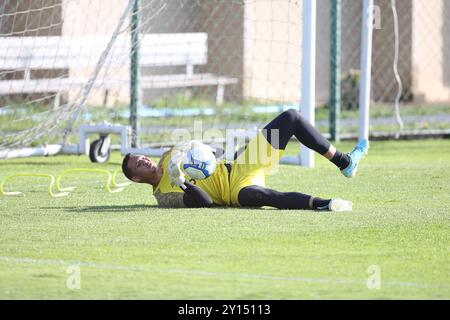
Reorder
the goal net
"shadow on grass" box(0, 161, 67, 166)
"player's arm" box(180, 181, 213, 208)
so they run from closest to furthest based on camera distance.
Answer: "player's arm" box(180, 181, 213, 208), "shadow on grass" box(0, 161, 67, 166), the goal net

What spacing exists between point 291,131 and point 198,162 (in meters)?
0.88

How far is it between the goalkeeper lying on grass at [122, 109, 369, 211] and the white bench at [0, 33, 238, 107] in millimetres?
4369

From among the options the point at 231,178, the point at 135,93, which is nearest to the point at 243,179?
the point at 231,178

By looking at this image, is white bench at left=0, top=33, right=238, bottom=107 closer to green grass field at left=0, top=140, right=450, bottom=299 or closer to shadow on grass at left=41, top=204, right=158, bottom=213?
green grass field at left=0, top=140, right=450, bottom=299

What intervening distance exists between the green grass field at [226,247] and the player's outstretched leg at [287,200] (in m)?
0.10

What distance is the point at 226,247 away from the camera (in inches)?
292

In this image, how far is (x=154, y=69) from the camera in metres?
21.6

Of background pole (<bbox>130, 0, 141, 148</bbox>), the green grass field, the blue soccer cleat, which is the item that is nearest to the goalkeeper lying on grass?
the green grass field

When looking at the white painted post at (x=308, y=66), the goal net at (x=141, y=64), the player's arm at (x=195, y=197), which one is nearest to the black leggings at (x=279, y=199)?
the player's arm at (x=195, y=197)

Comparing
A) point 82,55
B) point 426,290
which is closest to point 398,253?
point 426,290

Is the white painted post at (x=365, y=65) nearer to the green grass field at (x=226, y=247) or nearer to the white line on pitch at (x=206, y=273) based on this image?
the green grass field at (x=226, y=247)

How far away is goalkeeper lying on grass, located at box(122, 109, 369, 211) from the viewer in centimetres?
894

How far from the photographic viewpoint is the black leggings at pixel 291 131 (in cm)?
912

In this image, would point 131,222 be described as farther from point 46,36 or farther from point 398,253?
point 46,36
